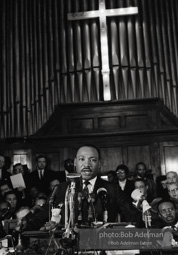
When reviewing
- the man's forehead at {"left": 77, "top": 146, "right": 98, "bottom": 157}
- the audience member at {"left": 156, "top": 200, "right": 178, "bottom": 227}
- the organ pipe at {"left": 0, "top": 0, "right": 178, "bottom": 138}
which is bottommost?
the audience member at {"left": 156, "top": 200, "right": 178, "bottom": 227}

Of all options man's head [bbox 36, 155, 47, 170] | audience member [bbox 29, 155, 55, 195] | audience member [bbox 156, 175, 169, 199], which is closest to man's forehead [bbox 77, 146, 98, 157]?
audience member [bbox 156, 175, 169, 199]

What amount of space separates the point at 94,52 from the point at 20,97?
1705mm

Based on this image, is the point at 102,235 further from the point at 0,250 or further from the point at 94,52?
the point at 94,52

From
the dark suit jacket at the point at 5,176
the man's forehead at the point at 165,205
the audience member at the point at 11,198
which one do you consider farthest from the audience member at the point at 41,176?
the man's forehead at the point at 165,205

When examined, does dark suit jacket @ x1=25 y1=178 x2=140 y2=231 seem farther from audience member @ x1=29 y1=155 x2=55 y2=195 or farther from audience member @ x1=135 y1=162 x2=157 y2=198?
audience member @ x1=29 y1=155 x2=55 y2=195

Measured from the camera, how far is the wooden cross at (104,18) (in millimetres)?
8414

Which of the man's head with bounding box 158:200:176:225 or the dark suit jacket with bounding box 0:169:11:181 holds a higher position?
the dark suit jacket with bounding box 0:169:11:181

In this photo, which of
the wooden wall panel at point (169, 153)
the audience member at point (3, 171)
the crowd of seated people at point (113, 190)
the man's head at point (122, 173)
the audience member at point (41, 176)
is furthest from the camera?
the wooden wall panel at point (169, 153)

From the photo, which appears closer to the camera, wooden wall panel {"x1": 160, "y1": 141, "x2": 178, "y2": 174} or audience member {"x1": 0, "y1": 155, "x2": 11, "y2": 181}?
audience member {"x1": 0, "y1": 155, "x2": 11, "y2": 181}

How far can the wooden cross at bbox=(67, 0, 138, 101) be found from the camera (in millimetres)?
8414

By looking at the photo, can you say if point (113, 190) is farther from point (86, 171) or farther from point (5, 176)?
point (5, 176)

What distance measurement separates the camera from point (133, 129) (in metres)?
8.32

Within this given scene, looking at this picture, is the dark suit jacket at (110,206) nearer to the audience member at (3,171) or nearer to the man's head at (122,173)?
the man's head at (122,173)

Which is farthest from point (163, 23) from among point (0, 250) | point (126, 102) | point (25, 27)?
point (0, 250)
